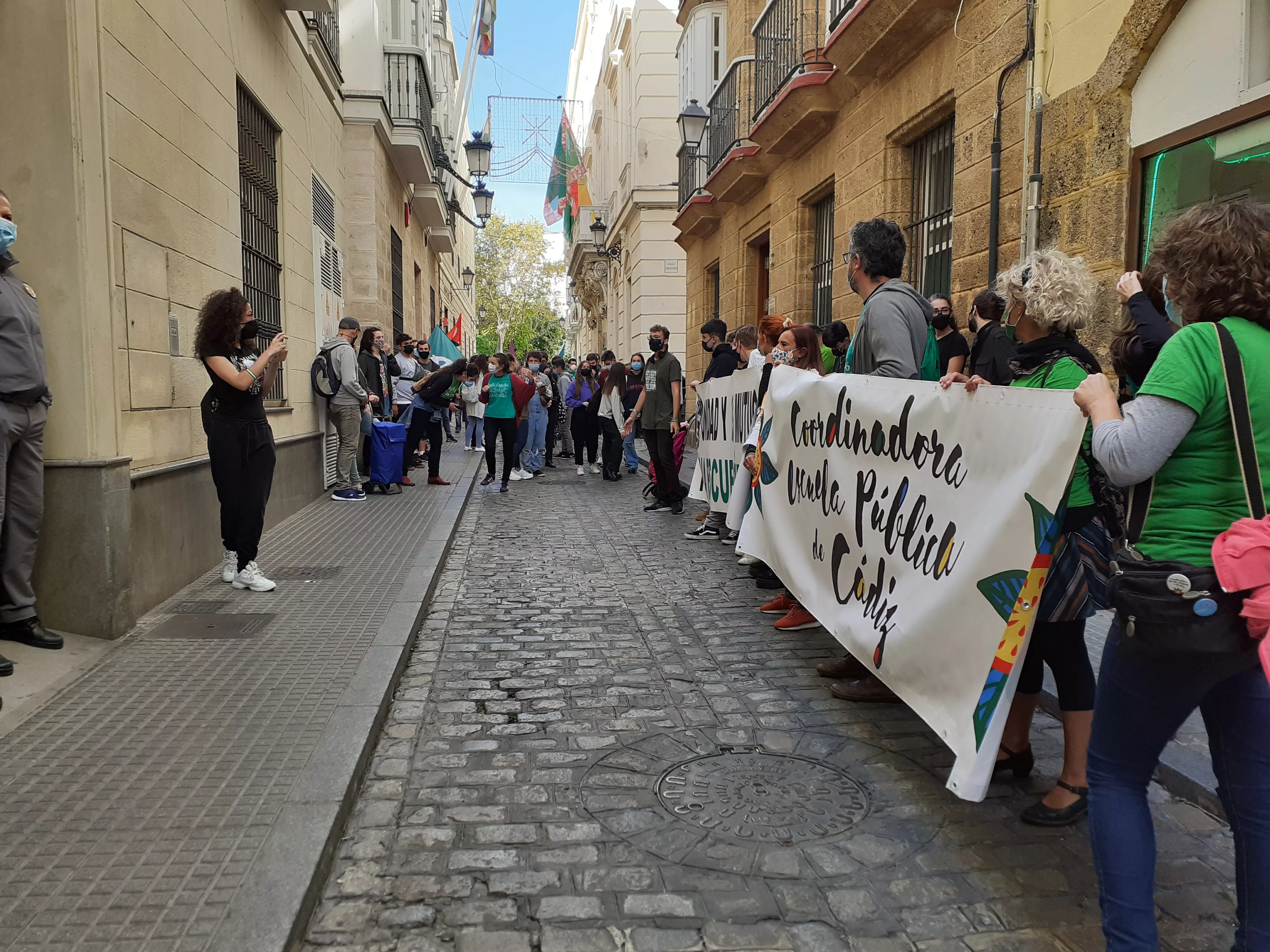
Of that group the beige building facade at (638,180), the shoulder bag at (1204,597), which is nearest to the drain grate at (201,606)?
the shoulder bag at (1204,597)

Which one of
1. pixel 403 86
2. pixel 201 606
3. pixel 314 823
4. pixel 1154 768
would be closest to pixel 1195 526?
pixel 1154 768

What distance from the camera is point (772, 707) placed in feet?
13.8

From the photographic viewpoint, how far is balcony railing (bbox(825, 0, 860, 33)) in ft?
33.0

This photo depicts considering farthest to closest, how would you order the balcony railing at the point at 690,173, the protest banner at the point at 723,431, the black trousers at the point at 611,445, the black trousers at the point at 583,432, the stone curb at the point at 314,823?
1. the balcony railing at the point at 690,173
2. the black trousers at the point at 583,432
3. the black trousers at the point at 611,445
4. the protest banner at the point at 723,431
5. the stone curb at the point at 314,823

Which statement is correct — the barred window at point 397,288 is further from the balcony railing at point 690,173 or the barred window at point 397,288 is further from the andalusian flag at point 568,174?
the andalusian flag at point 568,174

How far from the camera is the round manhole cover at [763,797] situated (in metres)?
3.05

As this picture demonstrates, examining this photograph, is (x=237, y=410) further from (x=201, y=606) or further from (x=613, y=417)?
(x=613, y=417)

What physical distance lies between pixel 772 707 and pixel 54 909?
274 cm

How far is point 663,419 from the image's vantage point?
10070 millimetres

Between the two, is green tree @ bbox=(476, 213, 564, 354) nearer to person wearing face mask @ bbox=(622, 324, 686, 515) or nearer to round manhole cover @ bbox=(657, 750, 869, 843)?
person wearing face mask @ bbox=(622, 324, 686, 515)

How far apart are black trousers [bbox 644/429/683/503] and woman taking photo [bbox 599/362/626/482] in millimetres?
2959

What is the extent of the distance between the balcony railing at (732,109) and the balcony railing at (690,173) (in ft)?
2.01

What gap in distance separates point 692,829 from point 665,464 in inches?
290

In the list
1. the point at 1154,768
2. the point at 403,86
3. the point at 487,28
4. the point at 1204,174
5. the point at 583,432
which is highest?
the point at 487,28
